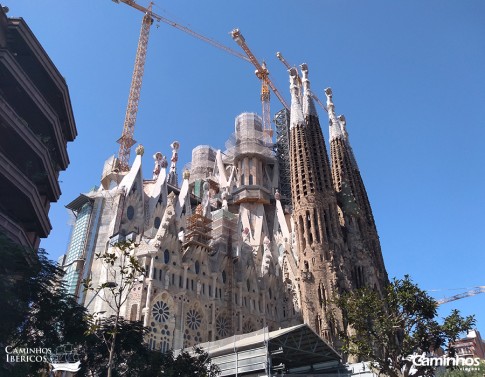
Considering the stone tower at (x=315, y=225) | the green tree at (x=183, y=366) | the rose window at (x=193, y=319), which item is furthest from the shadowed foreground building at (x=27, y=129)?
the stone tower at (x=315, y=225)

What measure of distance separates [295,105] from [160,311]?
100 feet

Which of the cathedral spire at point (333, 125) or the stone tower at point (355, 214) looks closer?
the stone tower at point (355, 214)

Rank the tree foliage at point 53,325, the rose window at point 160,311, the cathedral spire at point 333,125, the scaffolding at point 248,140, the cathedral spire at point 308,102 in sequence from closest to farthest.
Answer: the tree foliage at point 53,325 < the rose window at point 160,311 < the cathedral spire at point 308,102 < the cathedral spire at point 333,125 < the scaffolding at point 248,140

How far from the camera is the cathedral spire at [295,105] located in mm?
52438

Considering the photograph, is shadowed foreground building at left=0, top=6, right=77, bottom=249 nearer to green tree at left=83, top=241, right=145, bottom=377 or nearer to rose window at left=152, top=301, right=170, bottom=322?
green tree at left=83, top=241, right=145, bottom=377

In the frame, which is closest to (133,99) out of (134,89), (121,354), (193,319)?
(134,89)

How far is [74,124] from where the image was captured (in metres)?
27.3

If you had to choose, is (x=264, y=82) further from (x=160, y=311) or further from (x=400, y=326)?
(x=400, y=326)

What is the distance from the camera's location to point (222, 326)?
38.6 meters

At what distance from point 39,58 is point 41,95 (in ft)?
5.82

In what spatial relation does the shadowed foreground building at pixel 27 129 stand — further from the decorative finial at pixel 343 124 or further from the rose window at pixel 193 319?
the decorative finial at pixel 343 124

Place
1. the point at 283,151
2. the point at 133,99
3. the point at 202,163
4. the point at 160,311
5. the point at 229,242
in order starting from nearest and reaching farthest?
the point at 160,311 < the point at 229,242 < the point at 133,99 < the point at 283,151 < the point at 202,163

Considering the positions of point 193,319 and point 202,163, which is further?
point 202,163

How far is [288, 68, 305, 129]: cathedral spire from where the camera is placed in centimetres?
5244
